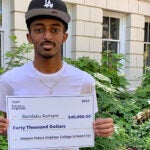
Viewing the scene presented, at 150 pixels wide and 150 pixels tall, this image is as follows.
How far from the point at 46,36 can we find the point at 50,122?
1.64ft

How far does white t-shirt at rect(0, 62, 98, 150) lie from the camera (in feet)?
6.43

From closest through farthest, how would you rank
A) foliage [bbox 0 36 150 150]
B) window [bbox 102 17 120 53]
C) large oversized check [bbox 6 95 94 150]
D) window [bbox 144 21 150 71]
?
1. large oversized check [bbox 6 95 94 150]
2. foliage [bbox 0 36 150 150]
3. window [bbox 102 17 120 53]
4. window [bbox 144 21 150 71]

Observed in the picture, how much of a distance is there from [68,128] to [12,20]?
223 inches

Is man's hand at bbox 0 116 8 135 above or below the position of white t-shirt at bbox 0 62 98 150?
below

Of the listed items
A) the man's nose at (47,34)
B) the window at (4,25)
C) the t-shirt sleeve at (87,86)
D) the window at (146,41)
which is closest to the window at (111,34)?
the window at (146,41)

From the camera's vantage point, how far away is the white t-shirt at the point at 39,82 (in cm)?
196

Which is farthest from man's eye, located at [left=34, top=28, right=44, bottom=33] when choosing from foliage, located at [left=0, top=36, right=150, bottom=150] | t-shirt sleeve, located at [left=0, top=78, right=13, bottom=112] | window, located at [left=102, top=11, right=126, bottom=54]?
window, located at [left=102, top=11, right=126, bottom=54]

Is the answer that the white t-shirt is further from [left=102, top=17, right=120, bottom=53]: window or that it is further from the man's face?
[left=102, top=17, right=120, bottom=53]: window

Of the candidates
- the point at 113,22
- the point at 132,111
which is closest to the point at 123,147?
the point at 132,111

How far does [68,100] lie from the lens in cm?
201

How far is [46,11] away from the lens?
6.17 feet

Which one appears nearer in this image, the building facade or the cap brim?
the cap brim

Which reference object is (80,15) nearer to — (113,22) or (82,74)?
(113,22)

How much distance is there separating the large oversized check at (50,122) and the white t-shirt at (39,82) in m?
0.04
